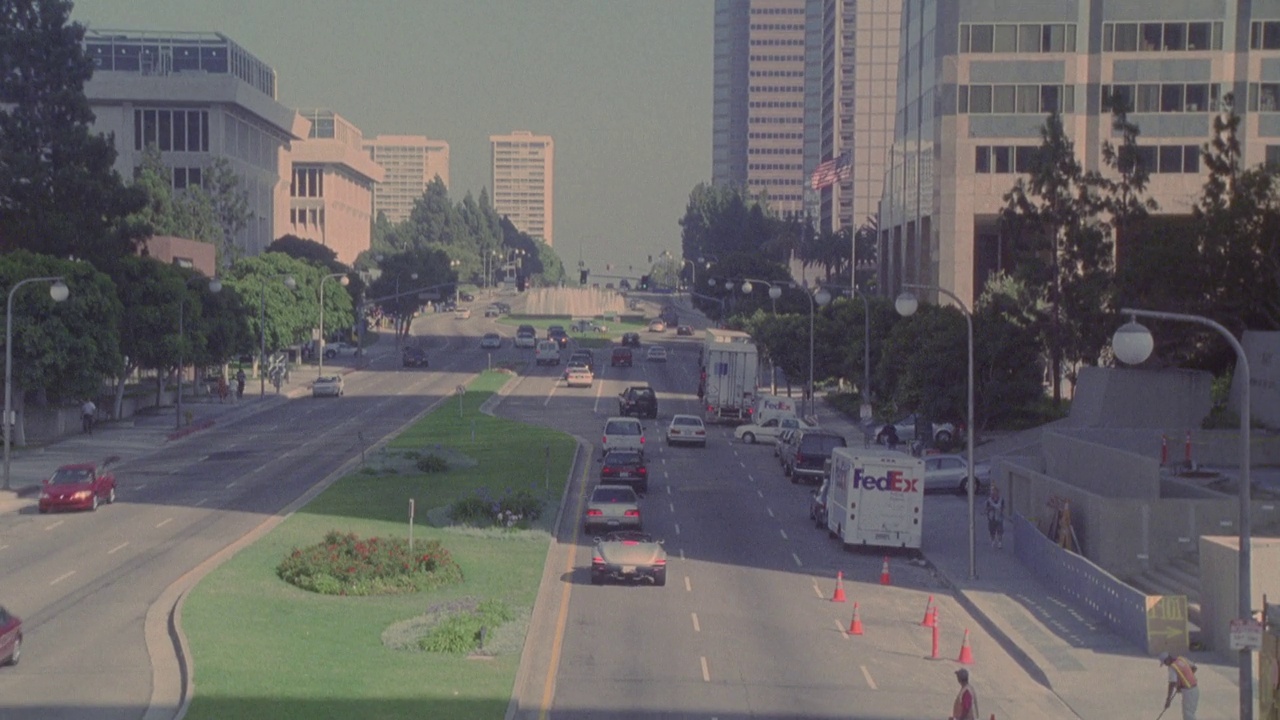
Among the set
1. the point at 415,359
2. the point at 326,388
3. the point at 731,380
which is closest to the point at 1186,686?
the point at 731,380

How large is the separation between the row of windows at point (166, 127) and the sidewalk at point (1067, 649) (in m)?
122

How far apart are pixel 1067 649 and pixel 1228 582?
11.2 feet

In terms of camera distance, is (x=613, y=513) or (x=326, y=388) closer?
(x=613, y=513)

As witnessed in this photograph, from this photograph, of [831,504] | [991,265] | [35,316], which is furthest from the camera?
[991,265]

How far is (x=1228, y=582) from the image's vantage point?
95.5 ft

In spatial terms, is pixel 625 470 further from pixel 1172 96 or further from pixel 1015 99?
A: pixel 1172 96

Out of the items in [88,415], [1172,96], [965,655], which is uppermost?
[1172,96]

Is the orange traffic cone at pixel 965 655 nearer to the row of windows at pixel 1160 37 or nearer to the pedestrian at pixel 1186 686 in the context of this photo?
the pedestrian at pixel 1186 686

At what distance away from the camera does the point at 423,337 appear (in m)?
159

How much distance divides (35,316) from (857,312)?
149ft

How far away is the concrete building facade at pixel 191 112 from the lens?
480ft

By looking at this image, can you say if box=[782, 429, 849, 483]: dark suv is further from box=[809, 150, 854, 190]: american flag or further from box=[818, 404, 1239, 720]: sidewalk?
box=[809, 150, 854, 190]: american flag

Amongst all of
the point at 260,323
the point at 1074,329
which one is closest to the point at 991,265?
the point at 1074,329

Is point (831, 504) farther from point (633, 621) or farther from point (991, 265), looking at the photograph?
point (991, 265)
